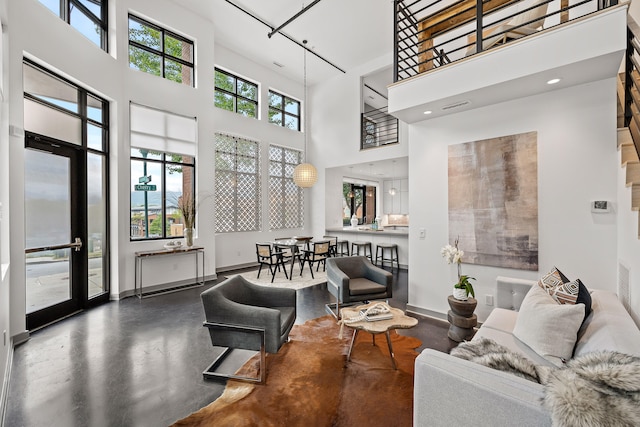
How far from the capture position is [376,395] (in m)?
2.34

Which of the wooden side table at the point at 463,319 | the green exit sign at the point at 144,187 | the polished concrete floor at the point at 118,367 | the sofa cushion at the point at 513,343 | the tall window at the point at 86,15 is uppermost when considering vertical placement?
the tall window at the point at 86,15

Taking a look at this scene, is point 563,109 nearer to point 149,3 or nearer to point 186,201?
point 186,201

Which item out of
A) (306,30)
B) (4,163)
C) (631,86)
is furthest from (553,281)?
(306,30)

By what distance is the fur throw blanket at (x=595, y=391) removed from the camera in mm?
991

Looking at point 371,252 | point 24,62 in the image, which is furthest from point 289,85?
point 24,62

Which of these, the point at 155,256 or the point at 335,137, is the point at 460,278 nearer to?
the point at 155,256

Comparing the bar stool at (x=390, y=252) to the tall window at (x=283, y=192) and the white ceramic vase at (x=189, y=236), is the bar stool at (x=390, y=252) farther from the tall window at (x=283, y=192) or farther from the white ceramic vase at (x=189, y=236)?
the white ceramic vase at (x=189, y=236)

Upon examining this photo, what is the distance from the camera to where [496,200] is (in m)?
3.55

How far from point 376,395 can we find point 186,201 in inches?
203

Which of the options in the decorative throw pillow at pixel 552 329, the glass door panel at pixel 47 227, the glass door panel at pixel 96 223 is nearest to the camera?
the decorative throw pillow at pixel 552 329

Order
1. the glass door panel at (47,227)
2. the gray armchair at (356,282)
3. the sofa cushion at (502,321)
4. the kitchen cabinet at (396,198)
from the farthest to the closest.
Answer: the kitchen cabinet at (396,198), the gray armchair at (356,282), the glass door panel at (47,227), the sofa cushion at (502,321)

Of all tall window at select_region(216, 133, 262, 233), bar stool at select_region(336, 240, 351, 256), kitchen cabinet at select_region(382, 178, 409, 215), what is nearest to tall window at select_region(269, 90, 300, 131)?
tall window at select_region(216, 133, 262, 233)

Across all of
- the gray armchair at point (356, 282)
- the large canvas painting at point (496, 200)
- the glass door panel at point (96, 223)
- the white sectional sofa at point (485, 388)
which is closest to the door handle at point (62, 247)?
the glass door panel at point (96, 223)

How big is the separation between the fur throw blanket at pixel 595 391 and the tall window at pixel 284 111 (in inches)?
325
